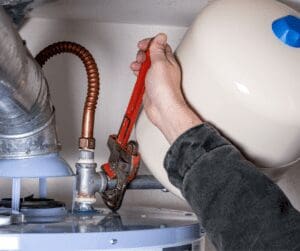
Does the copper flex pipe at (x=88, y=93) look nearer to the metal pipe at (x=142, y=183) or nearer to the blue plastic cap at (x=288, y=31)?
the metal pipe at (x=142, y=183)

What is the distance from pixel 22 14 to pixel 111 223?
49 centimetres

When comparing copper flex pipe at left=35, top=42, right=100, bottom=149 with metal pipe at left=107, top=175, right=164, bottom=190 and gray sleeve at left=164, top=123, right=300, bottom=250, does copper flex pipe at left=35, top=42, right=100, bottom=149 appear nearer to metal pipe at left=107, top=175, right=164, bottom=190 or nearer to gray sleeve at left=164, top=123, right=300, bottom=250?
metal pipe at left=107, top=175, right=164, bottom=190

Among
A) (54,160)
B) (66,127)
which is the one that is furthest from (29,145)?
(66,127)

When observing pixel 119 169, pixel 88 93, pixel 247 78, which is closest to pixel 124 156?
pixel 119 169

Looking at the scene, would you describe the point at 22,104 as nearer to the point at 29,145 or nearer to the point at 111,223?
the point at 29,145

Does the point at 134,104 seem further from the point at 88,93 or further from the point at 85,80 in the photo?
the point at 85,80

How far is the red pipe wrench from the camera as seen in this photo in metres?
0.82

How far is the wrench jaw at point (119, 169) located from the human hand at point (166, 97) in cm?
15

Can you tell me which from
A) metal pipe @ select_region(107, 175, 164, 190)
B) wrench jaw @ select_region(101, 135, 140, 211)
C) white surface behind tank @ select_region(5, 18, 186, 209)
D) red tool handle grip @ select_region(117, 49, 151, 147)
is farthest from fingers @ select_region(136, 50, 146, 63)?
white surface behind tank @ select_region(5, 18, 186, 209)

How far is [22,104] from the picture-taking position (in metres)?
0.80

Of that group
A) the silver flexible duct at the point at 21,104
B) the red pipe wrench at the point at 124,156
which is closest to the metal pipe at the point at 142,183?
the red pipe wrench at the point at 124,156

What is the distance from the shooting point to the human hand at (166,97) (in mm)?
691

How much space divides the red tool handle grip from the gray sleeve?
0.16 m

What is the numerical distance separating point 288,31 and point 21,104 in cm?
40
